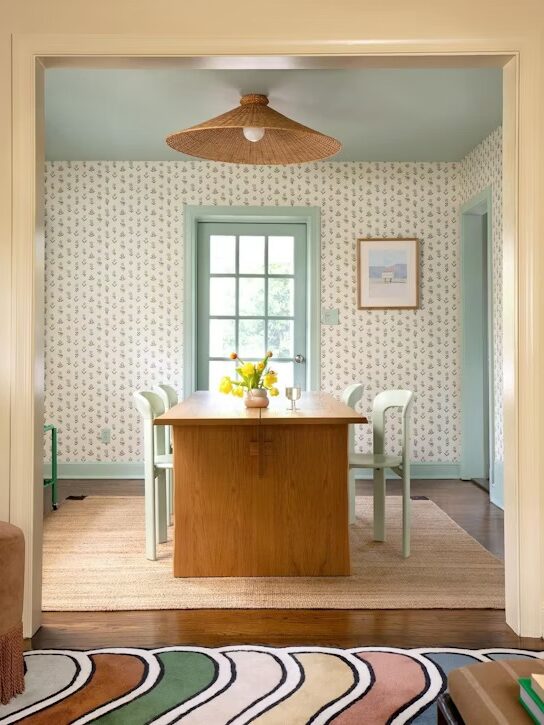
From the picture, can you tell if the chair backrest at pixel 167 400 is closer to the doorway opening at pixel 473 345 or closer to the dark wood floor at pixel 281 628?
the dark wood floor at pixel 281 628

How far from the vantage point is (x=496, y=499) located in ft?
17.0

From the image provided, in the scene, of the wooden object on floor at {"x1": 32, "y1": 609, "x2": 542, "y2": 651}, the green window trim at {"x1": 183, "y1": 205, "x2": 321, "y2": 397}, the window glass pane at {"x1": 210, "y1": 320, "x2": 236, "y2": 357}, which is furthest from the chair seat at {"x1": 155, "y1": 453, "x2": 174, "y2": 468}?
the window glass pane at {"x1": 210, "y1": 320, "x2": 236, "y2": 357}

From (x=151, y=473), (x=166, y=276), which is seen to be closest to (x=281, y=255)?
(x=166, y=276)

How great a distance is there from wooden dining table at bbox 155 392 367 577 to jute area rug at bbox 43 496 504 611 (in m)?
0.09

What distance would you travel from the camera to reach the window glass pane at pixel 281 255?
246 inches

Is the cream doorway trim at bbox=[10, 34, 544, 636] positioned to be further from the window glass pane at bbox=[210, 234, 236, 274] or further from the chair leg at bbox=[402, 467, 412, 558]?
the window glass pane at bbox=[210, 234, 236, 274]

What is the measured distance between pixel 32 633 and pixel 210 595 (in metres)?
0.79

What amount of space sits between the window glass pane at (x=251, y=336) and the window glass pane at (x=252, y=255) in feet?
1.48

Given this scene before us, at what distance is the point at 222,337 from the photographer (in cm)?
624

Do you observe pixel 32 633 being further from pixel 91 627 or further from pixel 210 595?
pixel 210 595

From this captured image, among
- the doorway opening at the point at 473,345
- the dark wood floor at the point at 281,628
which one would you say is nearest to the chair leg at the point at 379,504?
the dark wood floor at the point at 281,628

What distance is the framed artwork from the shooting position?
20.1ft

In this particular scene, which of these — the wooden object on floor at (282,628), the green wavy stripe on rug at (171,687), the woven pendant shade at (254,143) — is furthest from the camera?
the woven pendant shade at (254,143)

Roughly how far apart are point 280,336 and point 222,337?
503 mm
